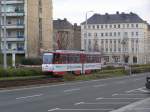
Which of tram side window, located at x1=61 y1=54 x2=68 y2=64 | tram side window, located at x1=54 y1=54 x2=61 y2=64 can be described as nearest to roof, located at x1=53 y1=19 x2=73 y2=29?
tram side window, located at x1=61 y1=54 x2=68 y2=64

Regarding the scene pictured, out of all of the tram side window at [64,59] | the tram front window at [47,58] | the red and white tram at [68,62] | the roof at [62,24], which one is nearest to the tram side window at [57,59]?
the red and white tram at [68,62]

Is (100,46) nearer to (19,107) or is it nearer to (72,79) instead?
(72,79)

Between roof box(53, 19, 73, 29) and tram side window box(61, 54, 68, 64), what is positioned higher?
roof box(53, 19, 73, 29)

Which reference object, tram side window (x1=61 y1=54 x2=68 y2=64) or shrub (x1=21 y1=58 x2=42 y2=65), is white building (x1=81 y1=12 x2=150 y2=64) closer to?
shrub (x1=21 y1=58 x2=42 y2=65)

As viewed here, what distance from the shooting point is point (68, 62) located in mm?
57375

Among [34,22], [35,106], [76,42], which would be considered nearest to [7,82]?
[35,106]

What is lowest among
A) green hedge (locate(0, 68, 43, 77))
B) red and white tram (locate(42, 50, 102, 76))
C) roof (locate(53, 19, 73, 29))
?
green hedge (locate(0, 68, 43, 77))

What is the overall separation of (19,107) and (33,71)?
1305 inches

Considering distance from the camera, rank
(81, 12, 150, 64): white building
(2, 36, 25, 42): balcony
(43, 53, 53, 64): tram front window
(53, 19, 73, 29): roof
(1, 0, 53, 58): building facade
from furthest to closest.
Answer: (81, 12, 150, 64): white building → (53, 19, 73, 29): roof → (2, 36, 25, 42): balcony → (1, 0, 53, 58): building facade → (43, 53, 53, 64): tram front window

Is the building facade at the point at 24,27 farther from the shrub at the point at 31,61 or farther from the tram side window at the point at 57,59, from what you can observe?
the tram side window at the point at 57,59

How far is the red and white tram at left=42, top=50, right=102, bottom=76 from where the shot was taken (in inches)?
2164

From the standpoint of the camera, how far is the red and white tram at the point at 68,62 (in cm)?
5497

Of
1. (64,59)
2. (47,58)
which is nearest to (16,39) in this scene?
(64,59)

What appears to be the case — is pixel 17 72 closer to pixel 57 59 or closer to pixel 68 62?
pixel 57 59
